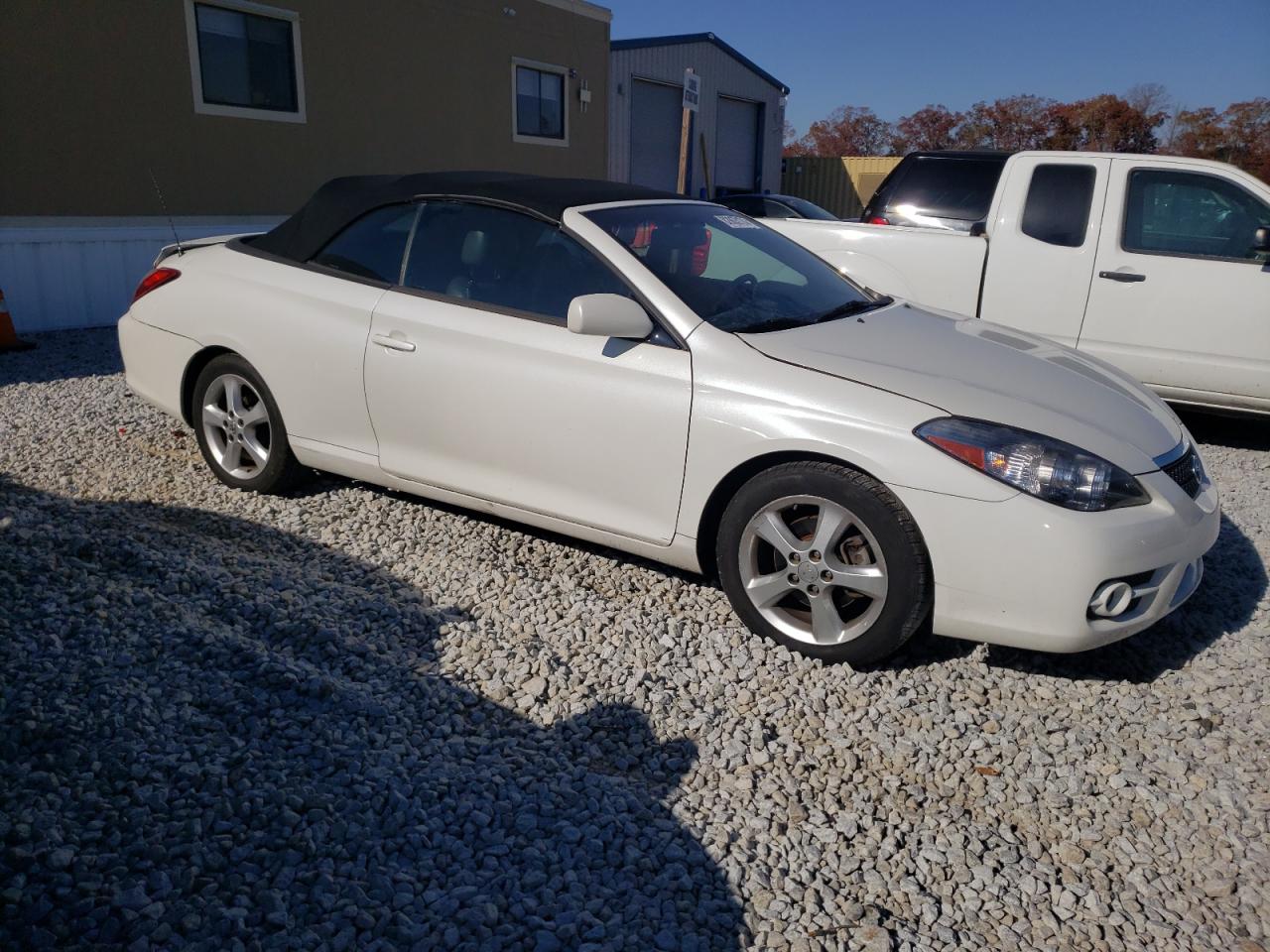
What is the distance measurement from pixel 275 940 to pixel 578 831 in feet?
2.53

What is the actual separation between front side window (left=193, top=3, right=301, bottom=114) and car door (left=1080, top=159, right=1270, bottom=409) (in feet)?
29.8

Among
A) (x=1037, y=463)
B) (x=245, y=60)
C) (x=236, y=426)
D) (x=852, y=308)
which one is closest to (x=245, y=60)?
(x=245, y=60)

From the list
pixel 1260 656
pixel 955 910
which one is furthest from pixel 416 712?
pixel 1260 656

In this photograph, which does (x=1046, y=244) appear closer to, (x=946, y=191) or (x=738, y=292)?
(x=946, y=191)

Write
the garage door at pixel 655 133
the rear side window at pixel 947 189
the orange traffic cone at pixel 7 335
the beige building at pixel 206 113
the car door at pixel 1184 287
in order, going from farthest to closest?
the garage door at pixel 655 133 → the beige building at pixel 206 113 → the orange traffic cone at pixel 7 335 → the rear side window at pixel 947 189 → the car door at pixel 1184 287

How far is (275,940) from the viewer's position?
6.90 feet

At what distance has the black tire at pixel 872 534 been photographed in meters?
3.21

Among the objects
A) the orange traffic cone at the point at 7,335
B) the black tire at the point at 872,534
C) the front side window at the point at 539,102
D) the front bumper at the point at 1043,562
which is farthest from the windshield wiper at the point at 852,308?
the front side window at the point at 539,102

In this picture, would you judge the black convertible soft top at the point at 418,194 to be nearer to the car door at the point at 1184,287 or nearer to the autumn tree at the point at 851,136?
the car door at the point at 1184,287

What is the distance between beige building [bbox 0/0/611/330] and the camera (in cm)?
912

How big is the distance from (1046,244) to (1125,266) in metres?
0.51

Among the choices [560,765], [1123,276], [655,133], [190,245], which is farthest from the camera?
[655,133]

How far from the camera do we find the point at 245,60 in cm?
1079

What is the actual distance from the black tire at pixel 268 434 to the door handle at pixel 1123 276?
516 centimetres
